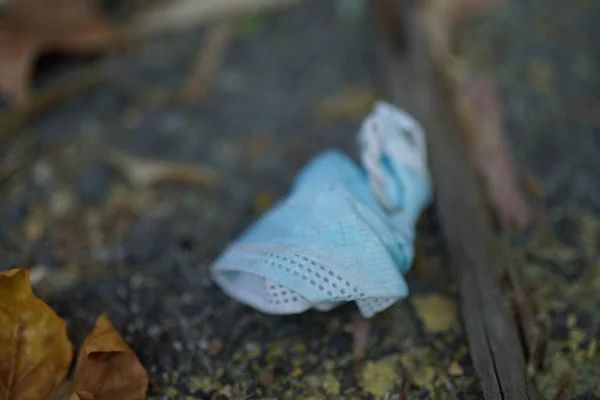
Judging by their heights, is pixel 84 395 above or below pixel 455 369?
above

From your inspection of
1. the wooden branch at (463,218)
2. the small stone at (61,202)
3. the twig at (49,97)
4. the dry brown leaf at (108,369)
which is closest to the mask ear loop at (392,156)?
the wooden branch at (463,218)

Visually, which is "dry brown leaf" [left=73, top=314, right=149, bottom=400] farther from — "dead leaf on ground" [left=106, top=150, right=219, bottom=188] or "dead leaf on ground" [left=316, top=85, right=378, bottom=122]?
"dead leaf on ground" [left=316, top=85, right=378, bottom=122]

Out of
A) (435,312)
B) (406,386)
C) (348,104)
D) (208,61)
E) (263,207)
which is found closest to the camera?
(406,386)

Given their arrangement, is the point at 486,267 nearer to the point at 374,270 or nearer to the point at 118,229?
the point at 374,270

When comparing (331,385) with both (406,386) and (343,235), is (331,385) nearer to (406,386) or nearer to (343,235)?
(406,386)

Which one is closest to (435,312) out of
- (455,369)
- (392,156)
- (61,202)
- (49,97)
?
(455,369)

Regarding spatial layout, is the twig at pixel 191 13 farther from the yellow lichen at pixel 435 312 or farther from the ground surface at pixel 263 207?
the yellow lichen at pixel 435 312
